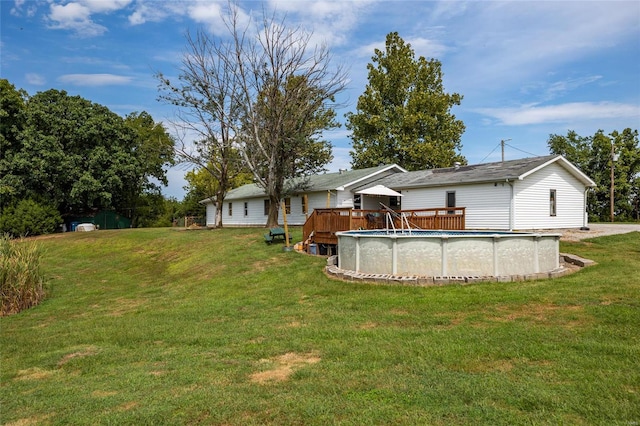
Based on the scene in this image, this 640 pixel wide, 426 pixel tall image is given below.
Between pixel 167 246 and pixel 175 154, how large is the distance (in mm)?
9107

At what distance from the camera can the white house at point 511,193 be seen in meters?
19.2

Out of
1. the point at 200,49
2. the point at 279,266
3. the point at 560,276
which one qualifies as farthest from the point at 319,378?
the point at 200,49

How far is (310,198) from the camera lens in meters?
27.0

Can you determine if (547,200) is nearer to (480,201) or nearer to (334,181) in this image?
(480,201)

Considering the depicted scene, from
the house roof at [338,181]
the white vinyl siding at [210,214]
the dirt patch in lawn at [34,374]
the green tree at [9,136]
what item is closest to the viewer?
the dirt patch in lawn at [34,374]

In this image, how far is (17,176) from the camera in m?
27.8

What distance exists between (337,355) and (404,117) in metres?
30.8

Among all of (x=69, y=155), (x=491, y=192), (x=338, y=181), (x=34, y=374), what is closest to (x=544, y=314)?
(x=34, y=374)

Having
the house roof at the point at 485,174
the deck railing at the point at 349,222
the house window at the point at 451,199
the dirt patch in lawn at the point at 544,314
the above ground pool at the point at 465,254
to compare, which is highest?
the house roof at the point at 485,174

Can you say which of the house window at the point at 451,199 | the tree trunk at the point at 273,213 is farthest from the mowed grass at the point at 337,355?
the tree trunk at the point at 273,213

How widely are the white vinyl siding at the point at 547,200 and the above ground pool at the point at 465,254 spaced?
10.7 m

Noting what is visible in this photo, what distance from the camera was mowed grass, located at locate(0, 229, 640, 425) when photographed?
350cm

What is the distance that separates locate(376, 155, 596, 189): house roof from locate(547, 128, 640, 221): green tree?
47.8 feet

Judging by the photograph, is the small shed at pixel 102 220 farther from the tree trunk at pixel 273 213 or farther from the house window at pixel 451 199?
the house window at pixel 451 199
